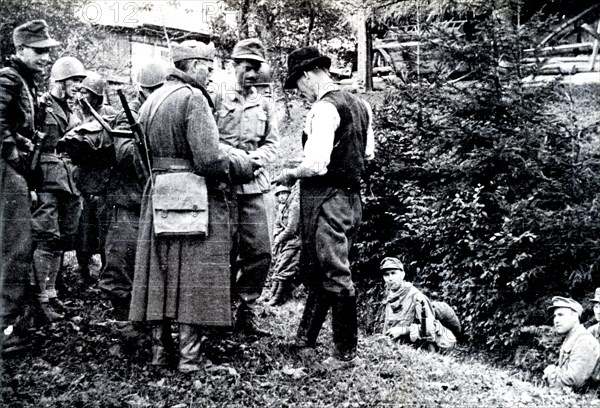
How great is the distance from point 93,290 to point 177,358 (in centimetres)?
257

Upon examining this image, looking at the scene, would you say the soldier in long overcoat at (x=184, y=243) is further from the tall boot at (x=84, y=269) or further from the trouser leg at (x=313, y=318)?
the tall boot at (x=84, y=269)

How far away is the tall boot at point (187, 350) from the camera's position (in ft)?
14.0

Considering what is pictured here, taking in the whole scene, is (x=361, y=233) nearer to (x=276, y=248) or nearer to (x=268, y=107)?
(x=276, y=248)

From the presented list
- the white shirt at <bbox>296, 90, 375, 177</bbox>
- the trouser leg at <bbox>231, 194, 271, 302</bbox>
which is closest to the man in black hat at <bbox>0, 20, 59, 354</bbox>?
the trouser leg at <bbox>231, 194, 271, 302</bbox>

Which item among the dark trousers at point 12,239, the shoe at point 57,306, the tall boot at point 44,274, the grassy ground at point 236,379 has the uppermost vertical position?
the dark trousers at point 12,239

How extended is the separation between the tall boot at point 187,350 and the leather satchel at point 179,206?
0.66 meters

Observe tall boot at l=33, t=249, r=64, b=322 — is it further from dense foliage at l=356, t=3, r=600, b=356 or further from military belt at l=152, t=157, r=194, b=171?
dense foliage at l=356, t=3, r=600, b=356

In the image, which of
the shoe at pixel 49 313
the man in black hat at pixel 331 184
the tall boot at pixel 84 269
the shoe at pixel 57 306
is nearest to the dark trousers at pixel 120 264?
the shoe at pixel 49 313

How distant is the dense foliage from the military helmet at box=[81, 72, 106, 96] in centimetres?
497

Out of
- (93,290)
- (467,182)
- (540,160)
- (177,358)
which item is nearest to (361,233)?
(467,182)

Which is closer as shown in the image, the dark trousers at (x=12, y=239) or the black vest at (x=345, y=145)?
the dark trousers at (x=12, y=239)

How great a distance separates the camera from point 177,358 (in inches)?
179

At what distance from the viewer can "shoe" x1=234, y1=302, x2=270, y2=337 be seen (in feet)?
17.7

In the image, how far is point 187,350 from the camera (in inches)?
169
